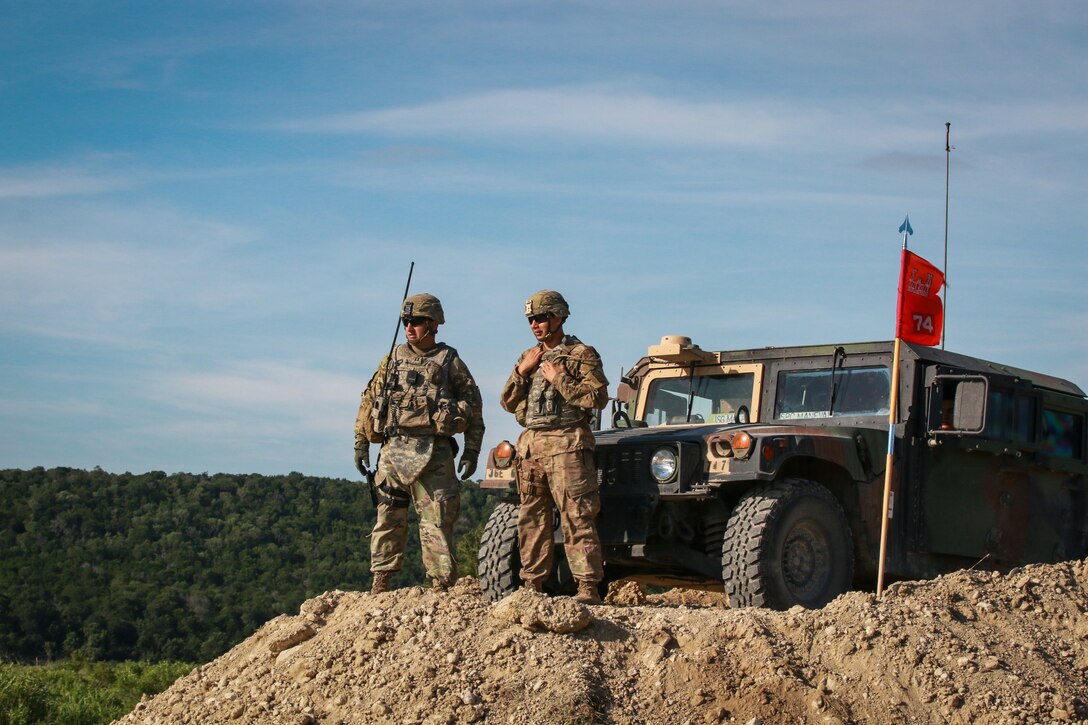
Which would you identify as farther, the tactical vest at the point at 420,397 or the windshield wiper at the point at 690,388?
the windshield wiper at the point at 690,388

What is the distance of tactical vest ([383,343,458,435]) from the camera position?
8359 millimetres

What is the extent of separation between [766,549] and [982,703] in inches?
60.4

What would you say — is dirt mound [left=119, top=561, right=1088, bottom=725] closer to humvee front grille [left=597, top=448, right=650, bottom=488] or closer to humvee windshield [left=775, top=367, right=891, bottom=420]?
humvee front grille [left=597, top=448, right=650, bottom=488]

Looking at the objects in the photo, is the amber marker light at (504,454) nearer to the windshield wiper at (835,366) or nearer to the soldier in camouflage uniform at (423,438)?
the soldier in camouflage uniform at (423,438)

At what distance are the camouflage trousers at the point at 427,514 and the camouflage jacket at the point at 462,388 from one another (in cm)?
18

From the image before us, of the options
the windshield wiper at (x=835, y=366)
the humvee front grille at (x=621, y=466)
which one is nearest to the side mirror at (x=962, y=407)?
the windshield wiper at (x=835, y=366)

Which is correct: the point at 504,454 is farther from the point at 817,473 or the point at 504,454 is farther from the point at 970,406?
the point at 970,406

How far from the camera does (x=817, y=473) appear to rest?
9023 millimetres

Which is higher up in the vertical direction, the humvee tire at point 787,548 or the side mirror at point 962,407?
the side mirror at point 962,407

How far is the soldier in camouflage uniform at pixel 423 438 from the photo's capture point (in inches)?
329

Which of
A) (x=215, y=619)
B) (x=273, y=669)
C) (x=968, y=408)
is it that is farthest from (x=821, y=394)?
(x=215, y=619)

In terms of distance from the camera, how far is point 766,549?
26.3 feet

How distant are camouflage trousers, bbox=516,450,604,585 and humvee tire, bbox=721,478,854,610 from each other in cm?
76

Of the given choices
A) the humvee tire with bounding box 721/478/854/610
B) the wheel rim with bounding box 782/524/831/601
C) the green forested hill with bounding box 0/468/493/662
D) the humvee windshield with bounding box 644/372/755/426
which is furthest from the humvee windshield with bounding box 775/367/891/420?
the green forested hill with bounding box 0/468/493/662
